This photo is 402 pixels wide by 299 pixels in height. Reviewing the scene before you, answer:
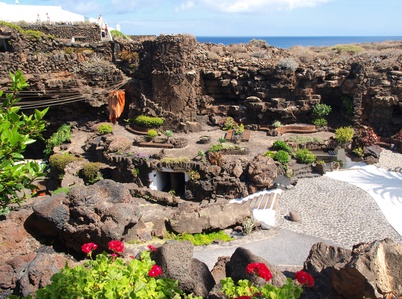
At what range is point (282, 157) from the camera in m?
19.7

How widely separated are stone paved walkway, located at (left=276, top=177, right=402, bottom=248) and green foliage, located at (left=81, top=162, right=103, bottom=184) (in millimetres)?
10028

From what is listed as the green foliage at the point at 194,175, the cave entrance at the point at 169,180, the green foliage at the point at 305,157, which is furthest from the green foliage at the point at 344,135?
the cave entrance at the point at 169,180

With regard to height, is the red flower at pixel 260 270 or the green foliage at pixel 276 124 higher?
the red flower at pixel 260 270

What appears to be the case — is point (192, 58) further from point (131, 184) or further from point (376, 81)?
point (376, 81)

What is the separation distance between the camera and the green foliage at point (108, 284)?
17.2 ft

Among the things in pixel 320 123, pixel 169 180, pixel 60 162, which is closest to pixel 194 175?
pixel 169 180

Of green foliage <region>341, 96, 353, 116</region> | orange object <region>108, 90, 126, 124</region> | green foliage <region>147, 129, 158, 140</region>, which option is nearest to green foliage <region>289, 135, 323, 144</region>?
green foliage <region>341, 96, 353, 116</region>

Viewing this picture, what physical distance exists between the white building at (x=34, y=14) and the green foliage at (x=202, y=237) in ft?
86.9

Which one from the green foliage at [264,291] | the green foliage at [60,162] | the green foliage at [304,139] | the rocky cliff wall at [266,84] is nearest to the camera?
the green foliage at [264,291]

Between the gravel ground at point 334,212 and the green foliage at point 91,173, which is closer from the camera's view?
the gravel ground at point 334,212

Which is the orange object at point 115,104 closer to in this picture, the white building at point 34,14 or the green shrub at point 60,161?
the green shrub at point 60,161

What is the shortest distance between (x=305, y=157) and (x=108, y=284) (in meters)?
17.2

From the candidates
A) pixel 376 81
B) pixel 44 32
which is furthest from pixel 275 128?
pixel 44 32

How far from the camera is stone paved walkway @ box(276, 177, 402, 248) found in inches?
556
